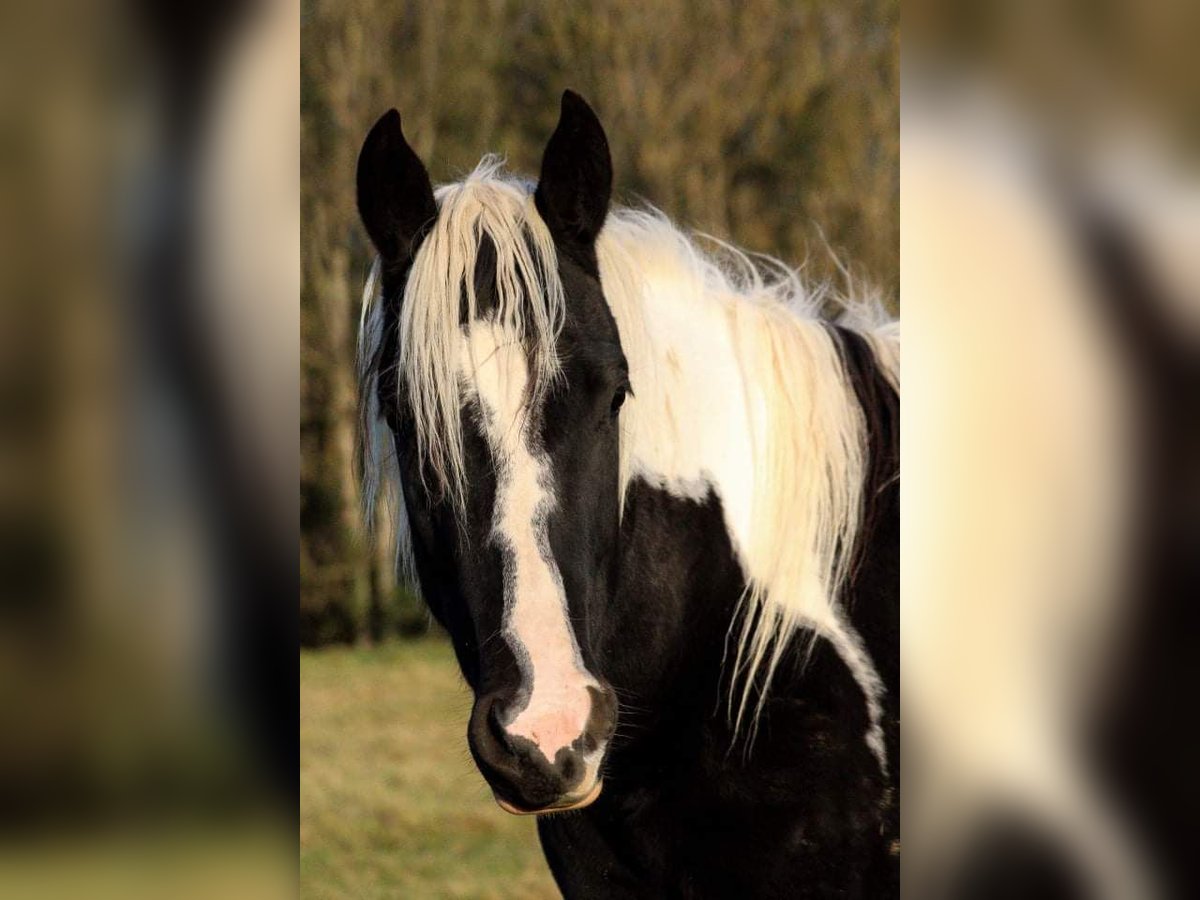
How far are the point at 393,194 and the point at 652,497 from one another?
0.61 metres

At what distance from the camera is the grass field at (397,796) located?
4.06 metres

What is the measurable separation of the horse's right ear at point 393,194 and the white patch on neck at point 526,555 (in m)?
0.23

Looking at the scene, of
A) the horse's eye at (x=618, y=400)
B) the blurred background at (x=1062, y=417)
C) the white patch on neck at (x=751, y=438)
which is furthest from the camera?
the white patch on neck at (x=751, y=438)

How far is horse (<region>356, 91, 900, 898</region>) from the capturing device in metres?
1.63

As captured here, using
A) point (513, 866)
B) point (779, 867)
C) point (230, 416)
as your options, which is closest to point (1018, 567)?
point (230, 416)

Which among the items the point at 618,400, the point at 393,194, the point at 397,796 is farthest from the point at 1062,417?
the point at 397,796

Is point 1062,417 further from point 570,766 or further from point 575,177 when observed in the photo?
point 575,177

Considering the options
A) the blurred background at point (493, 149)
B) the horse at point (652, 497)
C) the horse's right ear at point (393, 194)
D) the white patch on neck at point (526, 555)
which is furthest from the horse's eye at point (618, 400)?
the blurred background at point (493, 149)

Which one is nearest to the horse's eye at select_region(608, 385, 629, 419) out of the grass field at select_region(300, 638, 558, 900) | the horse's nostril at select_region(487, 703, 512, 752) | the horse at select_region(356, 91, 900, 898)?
the horse at select_region(356, 91, 900, 898)

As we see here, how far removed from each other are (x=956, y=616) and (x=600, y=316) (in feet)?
2.98

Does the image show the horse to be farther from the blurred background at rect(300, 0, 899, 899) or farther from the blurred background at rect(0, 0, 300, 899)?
the blurred background at rect(300, 0, 899, 899)

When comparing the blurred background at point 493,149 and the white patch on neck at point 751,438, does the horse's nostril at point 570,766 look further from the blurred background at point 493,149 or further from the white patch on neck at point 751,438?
the blurred background at point 493,149

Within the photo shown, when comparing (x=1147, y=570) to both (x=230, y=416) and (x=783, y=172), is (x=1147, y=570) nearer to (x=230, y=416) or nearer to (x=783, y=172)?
(x=230, y=416)

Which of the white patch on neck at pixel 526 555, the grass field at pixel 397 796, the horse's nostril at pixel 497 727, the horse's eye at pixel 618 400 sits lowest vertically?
the grass field at pixel 397 796
